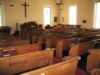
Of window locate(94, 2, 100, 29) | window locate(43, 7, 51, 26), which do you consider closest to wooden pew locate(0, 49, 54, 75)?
window locate(94, 2, 100, 29)

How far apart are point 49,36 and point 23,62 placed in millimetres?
3066

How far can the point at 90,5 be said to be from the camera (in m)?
9.38

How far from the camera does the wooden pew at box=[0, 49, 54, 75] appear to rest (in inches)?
94.1

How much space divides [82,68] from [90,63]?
2.11 feet

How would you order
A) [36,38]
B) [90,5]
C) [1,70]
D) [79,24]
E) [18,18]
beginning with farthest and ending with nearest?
[18,18] < [79,24] < [90,5] < [36,38] < [1,70]

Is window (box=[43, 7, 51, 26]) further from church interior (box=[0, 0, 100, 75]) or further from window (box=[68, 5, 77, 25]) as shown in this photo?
window (box=[68, 5, 77, 25])

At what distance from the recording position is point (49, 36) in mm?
5656

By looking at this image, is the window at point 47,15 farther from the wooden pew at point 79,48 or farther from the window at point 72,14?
the wooden pew at point 79,48

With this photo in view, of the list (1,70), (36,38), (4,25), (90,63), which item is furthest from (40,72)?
(4,25)

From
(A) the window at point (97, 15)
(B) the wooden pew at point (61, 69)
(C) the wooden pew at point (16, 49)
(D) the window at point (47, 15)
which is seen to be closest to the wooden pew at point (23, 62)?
(C) the wooden pew at point (16, 49)

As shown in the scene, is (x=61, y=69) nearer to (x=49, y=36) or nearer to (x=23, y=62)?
(x=23, y=62)

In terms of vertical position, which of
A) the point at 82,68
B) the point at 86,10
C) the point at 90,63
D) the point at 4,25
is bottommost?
the point at 82,68

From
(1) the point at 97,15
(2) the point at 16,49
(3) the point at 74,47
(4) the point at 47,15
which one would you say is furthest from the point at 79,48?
(4) the point at 47,15

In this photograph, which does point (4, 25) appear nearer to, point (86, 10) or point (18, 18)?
point (18, 18)
